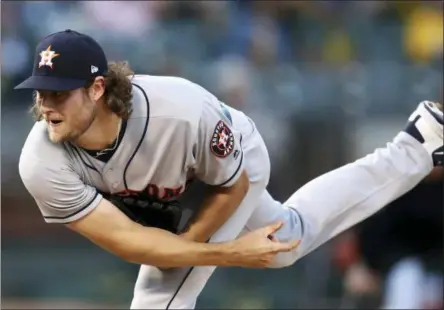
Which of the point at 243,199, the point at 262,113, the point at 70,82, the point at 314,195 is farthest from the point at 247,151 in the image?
the point at 262,113

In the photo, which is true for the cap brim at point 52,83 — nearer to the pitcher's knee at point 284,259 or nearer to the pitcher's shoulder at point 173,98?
the pitcher's shoulder at point 173,98

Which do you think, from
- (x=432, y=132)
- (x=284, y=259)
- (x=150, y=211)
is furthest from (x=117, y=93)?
(x=432, y=132)

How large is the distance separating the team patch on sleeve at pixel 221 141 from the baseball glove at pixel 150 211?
21 centimetres

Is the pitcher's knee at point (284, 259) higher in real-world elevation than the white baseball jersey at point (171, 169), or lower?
lower

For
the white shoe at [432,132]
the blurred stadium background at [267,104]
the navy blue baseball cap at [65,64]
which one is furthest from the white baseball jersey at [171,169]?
the blurred stadium background at [267,104]

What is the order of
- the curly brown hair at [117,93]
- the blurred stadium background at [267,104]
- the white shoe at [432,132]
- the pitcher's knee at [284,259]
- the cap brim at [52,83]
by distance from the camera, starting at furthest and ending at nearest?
the blurred stadium background at [267,104] < the white shoe at [432,132] < the pitcher's knee at [284,259] < the curly brown hair at [117,93] < the cap brim at [52,83]

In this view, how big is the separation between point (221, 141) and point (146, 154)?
15 cm

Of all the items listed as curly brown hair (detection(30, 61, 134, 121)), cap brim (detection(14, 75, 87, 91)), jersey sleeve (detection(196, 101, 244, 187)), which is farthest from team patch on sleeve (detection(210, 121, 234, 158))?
cap brim (detection(14, 75, 87, 91))

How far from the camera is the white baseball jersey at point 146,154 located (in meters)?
1.72

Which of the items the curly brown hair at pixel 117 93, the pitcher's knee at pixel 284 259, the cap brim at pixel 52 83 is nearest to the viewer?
the cap brim at pixel 52 83

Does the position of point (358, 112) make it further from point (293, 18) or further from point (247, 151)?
point (247, 151)

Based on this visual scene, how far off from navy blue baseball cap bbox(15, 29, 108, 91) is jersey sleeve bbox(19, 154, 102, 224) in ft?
0.56

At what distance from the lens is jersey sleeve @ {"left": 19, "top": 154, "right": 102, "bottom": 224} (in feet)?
5.59

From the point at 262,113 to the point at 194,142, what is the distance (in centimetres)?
112
